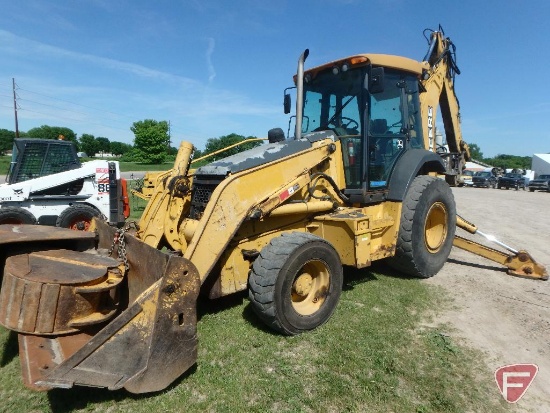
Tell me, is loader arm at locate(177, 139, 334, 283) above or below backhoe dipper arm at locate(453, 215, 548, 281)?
above

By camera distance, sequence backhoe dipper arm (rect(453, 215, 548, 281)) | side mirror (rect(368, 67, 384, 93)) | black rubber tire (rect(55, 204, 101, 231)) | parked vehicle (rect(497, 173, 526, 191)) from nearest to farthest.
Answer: side mirror (rect(368, 67, 384, 93))
backhoe dipper arm (rect(453, 215, 548, 281))
black rubber tire (rect(55, 204, 101, 231))
parked vehicle (rect(497, 173, 526, 191))

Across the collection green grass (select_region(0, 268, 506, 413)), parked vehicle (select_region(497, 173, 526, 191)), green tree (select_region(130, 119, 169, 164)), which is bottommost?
green grass (select_region(0, 268, 506, 413))

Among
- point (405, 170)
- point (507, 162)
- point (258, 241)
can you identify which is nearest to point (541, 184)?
point (405, 170)

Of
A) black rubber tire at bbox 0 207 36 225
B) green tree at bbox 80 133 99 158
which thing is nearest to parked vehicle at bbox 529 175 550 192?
black rubber tire at bbox 0 207 36 225

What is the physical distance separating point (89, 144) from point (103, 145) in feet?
22.4

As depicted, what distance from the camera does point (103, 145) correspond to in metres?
105

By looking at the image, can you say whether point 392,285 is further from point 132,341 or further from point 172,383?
point 132,341

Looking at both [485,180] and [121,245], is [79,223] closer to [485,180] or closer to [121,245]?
[121,245]

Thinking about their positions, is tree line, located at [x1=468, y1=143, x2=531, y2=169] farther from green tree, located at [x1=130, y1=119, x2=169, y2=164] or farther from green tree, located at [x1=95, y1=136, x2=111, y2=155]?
green tree, located at [x1=95, y1=136, x2=111, y2=155]

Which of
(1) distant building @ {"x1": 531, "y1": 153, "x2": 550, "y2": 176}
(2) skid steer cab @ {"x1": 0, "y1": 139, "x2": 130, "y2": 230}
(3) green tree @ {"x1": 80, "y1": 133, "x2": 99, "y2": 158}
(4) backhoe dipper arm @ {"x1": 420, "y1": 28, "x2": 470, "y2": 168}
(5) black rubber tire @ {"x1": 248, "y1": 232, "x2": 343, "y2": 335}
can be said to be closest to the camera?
(5) black rubber tire @ {"x1": 248, "y1": 232, "x2": 343, "y2": 335}

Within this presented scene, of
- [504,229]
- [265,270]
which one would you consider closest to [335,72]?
[265,270]

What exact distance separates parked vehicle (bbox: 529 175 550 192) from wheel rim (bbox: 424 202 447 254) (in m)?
27.2

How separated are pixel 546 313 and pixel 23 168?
33.8 feet

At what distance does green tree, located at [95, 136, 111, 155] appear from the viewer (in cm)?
10265
